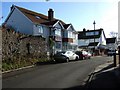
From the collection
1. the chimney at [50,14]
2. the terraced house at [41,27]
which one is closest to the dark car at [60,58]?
the terraced house at [41,27]

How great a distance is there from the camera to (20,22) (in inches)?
2007

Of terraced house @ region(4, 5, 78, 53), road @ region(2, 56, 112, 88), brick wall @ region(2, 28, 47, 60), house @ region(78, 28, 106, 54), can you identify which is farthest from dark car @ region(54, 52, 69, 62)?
house @ region(78, 28, 106, 54)

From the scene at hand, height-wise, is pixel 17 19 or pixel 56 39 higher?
pixel 17 19

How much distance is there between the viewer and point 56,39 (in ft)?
178

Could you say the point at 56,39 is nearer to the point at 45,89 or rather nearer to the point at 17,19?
the point at 17,19

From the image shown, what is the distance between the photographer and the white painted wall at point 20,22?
49.4 m

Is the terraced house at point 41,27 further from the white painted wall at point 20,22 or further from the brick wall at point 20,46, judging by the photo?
the brick wall at point 20,46

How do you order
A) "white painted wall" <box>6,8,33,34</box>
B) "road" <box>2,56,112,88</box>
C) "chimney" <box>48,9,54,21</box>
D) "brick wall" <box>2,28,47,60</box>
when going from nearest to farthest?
"road" <box>2,56,112,88</box> < "brick wall" <box>2,28,47,60</box> < "white painted wall" <box>6,8,33,34</box> < "chimney" <box>48,9,54,21</box>

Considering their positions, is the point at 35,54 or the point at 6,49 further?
the point at 35,54

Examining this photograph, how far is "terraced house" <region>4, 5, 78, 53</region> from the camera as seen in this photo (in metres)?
49.1

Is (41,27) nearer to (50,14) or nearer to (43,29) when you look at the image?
(43,29)

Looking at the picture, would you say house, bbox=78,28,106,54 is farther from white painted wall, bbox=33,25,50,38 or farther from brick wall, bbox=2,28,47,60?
brick wall, bbox=2,28,47,60

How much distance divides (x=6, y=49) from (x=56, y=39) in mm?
26737

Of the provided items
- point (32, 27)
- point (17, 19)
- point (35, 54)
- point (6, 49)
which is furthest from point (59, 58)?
point (17, 19)
